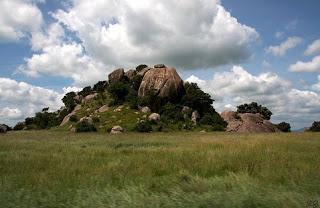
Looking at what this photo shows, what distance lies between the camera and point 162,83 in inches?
3541

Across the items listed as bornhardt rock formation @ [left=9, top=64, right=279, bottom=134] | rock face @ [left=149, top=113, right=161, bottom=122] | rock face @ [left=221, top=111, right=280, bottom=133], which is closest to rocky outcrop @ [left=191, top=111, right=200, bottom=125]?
bornhardt rock formation @ [left=9, top=64, right=279, bottom=134]

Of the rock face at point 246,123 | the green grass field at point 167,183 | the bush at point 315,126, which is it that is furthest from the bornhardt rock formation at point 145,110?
the green grass field at point 167,183

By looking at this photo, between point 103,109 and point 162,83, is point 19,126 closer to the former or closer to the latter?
point 103,109

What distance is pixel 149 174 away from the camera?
A: 1436 cm

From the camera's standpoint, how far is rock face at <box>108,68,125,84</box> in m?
99.4

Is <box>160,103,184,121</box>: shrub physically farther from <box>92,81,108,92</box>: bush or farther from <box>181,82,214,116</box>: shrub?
<box>92,81,108,92</box>: bush

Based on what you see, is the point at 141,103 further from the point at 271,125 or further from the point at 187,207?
the point at 187,207

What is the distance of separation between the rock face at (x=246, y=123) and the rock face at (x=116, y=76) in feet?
91.7

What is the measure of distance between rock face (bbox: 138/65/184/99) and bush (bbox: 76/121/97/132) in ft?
62.6

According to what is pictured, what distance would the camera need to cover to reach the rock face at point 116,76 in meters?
99.4

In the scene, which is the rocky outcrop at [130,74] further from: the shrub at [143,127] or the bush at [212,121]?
the shrub at [143,127]

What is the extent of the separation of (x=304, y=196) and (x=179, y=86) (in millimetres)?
83047

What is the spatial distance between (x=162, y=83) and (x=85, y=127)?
82.1 ft

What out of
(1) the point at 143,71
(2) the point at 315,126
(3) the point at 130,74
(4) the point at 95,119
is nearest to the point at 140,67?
(3) the point at 130,74
